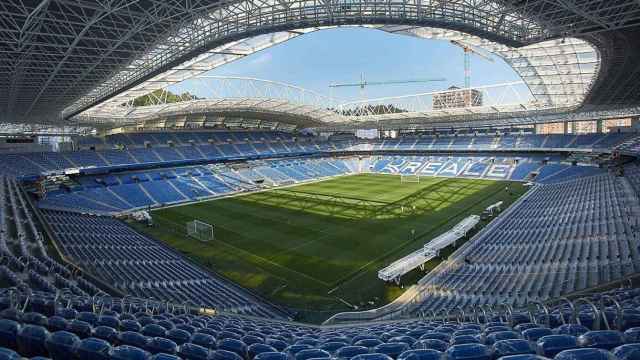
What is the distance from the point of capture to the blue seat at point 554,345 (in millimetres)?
4523

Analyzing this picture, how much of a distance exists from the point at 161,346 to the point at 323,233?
24.2 metres

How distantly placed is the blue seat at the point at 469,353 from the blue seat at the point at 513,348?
0.45ft

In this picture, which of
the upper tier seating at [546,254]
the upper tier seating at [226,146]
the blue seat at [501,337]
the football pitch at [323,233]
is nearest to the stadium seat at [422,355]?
the blue seat at [501,337]

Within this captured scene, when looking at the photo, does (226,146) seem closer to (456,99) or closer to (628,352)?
(456,99)

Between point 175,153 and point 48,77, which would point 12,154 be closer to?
point 175,153

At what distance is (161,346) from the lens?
5293 mm

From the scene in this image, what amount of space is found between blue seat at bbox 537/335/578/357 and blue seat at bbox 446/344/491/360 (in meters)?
0.64

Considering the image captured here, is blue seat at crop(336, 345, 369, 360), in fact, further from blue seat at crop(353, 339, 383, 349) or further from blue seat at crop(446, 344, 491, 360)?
blue seat at crop(446, 344, 491, 360)

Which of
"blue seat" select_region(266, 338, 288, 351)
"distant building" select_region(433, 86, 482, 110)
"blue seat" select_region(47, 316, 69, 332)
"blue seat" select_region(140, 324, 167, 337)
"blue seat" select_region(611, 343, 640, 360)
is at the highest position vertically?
"distant building" select_region(433, 86, 482, 110)

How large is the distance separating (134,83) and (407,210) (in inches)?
1023

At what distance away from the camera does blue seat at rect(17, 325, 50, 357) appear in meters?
4.95

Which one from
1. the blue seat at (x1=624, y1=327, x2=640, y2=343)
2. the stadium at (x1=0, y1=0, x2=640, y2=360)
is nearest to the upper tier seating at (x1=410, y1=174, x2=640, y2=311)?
the stadium at (x1=0, y1=0, x2=640, y2=360)

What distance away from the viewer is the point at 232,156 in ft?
201

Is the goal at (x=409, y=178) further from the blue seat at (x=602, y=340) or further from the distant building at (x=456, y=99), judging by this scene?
the blue seat at (x=602, y=340)
